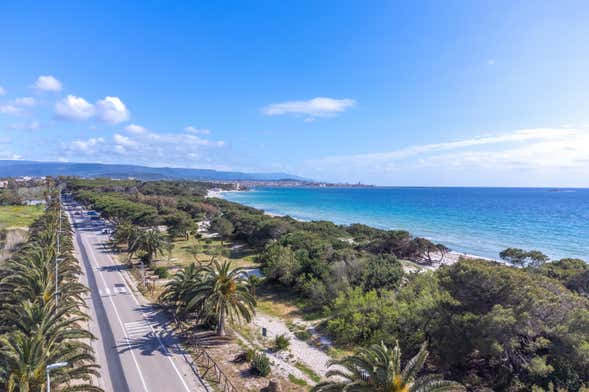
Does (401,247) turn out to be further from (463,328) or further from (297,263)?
(463,328)

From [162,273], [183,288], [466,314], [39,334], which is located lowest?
[162,273]

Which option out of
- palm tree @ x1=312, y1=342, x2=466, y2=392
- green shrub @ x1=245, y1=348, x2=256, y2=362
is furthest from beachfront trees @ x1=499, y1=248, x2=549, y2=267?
green shrub @ x1=245, y1=348, x2=256, y2=362

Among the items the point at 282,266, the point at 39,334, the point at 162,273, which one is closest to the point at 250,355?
the point at 39,334

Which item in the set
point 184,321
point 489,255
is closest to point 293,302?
point 184,321

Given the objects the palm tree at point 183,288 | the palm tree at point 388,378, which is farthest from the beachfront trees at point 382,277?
the palm tree at point 388,378

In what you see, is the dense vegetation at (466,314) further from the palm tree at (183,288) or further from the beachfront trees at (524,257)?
the beachfront trees at (524,257)

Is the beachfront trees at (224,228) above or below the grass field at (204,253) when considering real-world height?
above

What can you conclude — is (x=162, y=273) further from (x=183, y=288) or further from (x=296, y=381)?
(x=296, y=381)
